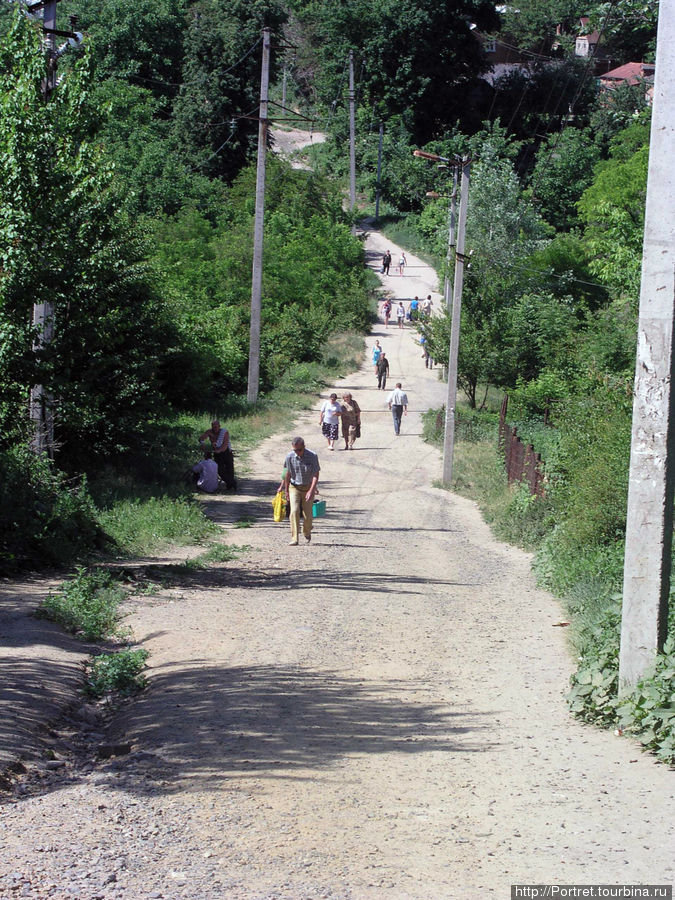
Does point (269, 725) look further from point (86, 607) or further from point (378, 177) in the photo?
point (378, 177)

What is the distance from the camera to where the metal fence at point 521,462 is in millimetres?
18781

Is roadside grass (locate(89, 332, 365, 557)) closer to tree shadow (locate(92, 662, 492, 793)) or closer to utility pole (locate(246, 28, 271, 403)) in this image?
utility pole (locate(246, 28, 271, 403))

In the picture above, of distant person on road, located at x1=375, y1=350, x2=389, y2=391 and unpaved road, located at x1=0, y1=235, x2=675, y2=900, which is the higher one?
distant person on road, located at x1=375, y1=350, x2=389, y2=391

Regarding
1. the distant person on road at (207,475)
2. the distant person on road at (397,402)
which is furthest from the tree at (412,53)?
the distant person on road at (207,475)

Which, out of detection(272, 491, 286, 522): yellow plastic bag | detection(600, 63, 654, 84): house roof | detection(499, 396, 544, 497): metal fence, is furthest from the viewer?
detection(600, 63, 654, 84): house roof

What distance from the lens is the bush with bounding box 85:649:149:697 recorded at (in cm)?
819

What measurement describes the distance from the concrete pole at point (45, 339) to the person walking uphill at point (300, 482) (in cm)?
375

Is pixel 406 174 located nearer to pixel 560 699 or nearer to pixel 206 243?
pixel 206 243

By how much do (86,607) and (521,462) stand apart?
1286 centimetres

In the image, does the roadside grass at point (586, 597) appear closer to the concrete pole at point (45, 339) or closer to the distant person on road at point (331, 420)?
the distant person on road at point (331, 420)

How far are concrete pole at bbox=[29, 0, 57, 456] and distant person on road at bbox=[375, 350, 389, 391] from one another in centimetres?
2217

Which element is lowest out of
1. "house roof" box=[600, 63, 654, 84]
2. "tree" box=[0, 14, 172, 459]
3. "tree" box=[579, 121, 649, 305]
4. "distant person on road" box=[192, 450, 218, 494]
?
"distant person on road" box=[192, 450, 218, 494]

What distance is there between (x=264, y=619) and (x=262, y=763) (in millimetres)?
4494

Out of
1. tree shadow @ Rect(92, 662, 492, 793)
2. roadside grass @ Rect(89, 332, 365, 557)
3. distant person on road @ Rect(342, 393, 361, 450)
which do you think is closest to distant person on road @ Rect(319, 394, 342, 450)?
distant person on road @ Rect(342, 393, 361, 450)
